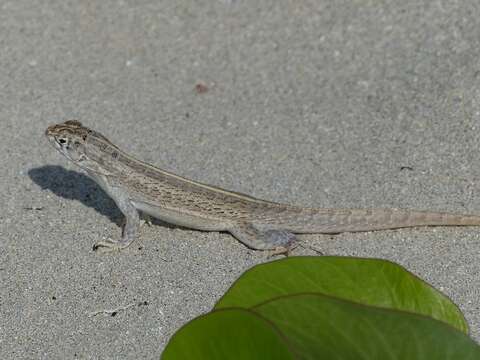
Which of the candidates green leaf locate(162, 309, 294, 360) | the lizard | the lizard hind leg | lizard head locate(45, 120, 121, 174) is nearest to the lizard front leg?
the lizard

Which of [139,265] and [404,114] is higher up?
[404,114]

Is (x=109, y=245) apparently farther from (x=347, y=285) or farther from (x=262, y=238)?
(x=347, y=285)

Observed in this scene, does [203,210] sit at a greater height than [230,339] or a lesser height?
lesser

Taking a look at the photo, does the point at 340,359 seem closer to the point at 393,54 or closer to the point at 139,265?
the point at 139,265

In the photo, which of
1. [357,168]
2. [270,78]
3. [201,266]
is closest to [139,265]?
[201,266]

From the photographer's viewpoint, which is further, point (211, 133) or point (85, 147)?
point (211, 133)

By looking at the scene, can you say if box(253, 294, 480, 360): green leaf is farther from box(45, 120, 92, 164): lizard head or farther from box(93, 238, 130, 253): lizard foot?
box(45, 120, 92, 164): lizard head

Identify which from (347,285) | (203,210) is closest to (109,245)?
(203,210)
